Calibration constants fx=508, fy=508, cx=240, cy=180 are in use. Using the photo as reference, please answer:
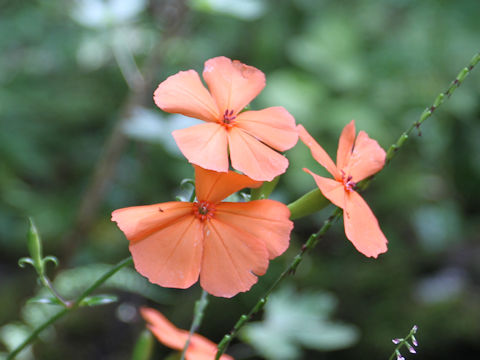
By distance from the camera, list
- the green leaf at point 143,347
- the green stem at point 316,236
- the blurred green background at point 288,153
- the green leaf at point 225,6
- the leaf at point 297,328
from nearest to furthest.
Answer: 1. the green stem at point 316,236
2. the green leaf at point 143,347
3. the leaf at point 297,328
4. the green leaf at point 225,6
5. the blurred green background at point 288,153

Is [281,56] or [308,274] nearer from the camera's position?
[308,274]

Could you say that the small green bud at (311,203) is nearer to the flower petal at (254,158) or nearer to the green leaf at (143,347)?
the flower petal at (254,158)

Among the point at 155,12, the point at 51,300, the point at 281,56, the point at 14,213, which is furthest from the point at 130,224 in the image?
the point at 155,12

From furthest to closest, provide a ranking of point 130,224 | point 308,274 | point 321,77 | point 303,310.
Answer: point 321,77 → point 308,274 → point 303,310 → point 130,224

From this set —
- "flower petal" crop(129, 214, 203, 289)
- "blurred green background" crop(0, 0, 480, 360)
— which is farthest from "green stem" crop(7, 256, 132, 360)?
"blurred green background" crop(0, 0, 480, 360)

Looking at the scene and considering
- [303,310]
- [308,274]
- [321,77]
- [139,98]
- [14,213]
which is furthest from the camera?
[321,77]

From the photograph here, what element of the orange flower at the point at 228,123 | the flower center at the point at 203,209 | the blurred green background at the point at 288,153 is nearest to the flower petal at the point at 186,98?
the orange flower at the point at 228,123

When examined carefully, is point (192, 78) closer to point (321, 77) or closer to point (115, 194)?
point (115, 194)

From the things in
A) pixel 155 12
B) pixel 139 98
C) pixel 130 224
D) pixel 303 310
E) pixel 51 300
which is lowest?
pixel 51 300

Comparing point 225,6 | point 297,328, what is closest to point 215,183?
point 297,328
